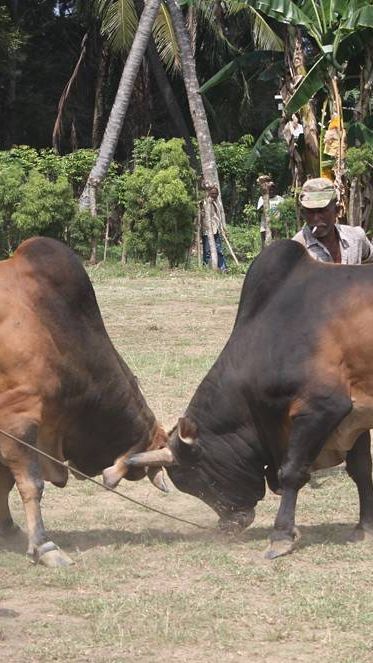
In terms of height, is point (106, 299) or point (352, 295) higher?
point (352, 295)

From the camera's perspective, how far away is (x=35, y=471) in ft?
19.1

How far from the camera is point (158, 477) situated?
6.29m

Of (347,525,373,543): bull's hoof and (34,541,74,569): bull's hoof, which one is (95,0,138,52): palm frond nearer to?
(347,525,373,543): bull's hoof

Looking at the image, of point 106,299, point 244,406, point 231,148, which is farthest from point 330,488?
point 231,148

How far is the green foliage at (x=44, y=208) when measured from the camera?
1920 centimetres

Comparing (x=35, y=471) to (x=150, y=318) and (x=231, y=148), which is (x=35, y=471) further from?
(x=231, y=148)

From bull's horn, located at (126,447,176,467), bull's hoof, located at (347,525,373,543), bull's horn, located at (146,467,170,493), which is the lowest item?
bull's hoof, located at (347,525,373,543)

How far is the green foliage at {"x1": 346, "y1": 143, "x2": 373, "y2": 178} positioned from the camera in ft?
61.2

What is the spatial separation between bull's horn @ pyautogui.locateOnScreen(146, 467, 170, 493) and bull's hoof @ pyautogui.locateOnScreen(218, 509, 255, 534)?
1.21ft

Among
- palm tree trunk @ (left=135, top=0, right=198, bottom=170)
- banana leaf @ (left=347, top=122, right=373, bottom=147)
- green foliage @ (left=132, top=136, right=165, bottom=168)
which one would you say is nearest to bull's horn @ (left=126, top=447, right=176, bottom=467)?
banana leaf @ (left=347, top=122, right=373, bottom=147)

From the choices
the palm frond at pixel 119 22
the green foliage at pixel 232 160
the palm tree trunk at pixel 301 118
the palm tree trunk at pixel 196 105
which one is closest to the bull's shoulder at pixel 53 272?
the palm tree trunk at pixel 301 118

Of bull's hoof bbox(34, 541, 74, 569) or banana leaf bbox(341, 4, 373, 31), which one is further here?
banana leaf bbox(341, 4, 373, 31)

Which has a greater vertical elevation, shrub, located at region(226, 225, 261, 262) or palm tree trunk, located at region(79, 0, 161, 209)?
palm tree trunk, located at region(79, 0, 161, 209)

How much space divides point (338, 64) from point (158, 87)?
12357 millimetres
